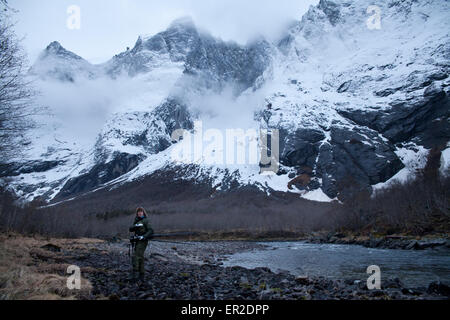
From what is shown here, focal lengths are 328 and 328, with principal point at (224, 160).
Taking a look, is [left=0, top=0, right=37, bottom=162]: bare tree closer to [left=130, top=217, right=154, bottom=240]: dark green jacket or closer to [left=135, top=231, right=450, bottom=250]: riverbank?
[left=130, top=217, right=154, bottom=240]: dark green jacket

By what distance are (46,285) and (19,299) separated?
5.78 feet

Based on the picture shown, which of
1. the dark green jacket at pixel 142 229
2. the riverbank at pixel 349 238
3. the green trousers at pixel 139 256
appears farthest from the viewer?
the riverbank at pixel 349 238

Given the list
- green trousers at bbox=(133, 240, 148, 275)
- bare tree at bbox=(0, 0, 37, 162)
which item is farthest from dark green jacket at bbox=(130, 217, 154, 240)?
bare tree at bbox=(0, 0, 37, 162)

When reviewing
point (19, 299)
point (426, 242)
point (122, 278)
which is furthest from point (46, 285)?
point (426, 242)

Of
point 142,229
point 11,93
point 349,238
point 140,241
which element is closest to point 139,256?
point 140,241

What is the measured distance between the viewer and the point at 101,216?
168 metres

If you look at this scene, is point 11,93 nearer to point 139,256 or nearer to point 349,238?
point 139,256

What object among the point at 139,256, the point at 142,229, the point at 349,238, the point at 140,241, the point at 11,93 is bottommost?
the point at 349,238

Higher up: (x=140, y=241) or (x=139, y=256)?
(x=140, y=241)

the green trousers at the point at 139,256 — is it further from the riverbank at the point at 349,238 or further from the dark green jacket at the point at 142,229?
the riverbank at the point at 349,238

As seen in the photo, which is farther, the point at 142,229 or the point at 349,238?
the point at 349,238

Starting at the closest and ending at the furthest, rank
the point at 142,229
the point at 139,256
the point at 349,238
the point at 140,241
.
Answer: the point at 140,241
the point at 139,256
the point at 142,229
the point at 349,238

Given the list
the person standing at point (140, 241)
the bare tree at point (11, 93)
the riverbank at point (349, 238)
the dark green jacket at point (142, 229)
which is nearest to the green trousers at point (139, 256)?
the person standing at point (140, 241)
